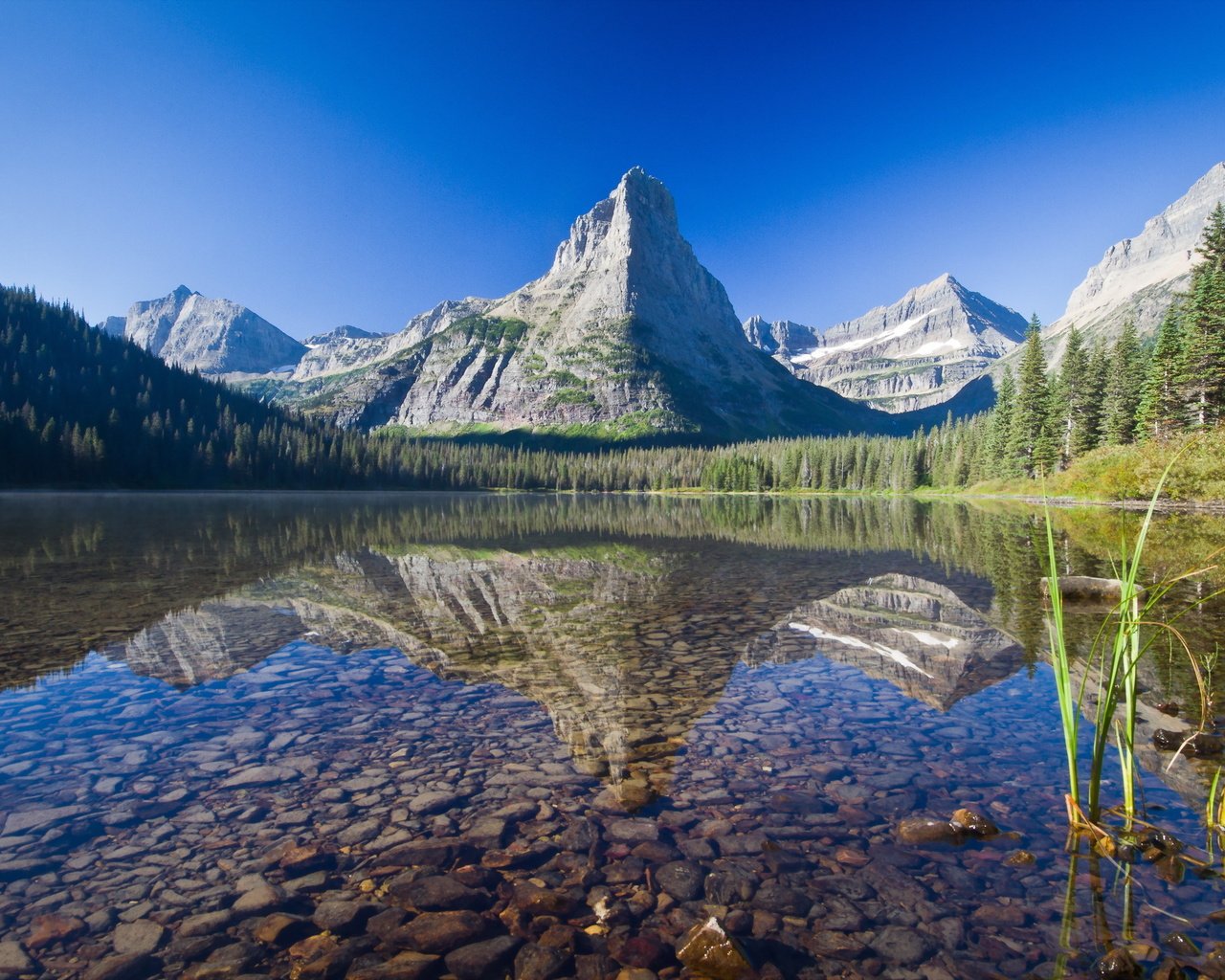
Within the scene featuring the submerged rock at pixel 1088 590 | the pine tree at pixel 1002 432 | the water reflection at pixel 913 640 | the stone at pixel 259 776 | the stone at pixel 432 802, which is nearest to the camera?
the stone at pixel 432 802

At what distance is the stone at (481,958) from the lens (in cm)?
520

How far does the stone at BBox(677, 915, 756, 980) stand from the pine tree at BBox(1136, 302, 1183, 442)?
7657 centimetres

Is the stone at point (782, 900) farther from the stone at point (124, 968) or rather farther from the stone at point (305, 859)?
the stone at point (124, 968)

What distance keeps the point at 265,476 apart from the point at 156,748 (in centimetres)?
17064

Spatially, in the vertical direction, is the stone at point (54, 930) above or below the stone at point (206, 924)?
above

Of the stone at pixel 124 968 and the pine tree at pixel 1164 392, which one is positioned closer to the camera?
the stone at pixel 124 968

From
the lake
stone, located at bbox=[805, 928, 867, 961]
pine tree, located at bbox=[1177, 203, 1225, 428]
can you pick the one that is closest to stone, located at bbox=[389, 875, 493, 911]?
the lake

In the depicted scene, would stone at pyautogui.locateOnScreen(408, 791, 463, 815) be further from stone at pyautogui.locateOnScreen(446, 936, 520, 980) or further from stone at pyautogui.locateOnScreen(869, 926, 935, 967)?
stone at pyautogui.locateOnScreen(869, 926, 935, 967)

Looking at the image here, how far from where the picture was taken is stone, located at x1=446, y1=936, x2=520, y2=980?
520 centimetres

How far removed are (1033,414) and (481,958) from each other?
381 ft

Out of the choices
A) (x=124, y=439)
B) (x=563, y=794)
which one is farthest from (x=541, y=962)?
(x=124, y=439)

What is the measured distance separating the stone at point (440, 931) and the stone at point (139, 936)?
6.88ft

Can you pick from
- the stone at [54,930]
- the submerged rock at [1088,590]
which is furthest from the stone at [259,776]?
the submerged rock at [1088,590]

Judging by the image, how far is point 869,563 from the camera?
3039 centimetres
